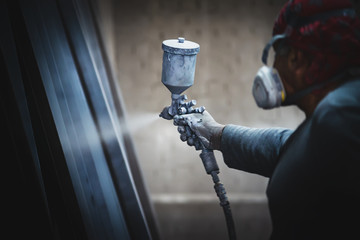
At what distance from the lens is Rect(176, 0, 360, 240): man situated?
750 millimetres

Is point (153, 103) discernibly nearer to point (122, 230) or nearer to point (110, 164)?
point (110, 164)

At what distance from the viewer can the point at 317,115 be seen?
2.56ft

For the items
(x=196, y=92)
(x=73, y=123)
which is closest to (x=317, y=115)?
(x=73, y=123)

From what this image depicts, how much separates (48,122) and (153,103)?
5.05ft

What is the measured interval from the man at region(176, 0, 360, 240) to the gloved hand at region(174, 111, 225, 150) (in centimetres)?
25

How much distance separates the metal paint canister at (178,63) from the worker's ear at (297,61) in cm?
30

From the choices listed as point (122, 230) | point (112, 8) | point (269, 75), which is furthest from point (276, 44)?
point (112, 8)

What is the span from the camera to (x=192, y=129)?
1.16 m

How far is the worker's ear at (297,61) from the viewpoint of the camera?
2.75 ft

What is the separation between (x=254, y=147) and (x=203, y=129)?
6.9 inches

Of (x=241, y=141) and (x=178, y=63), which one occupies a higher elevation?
(x=178, y=63)

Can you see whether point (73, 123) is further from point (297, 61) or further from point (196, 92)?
point (196, 92)

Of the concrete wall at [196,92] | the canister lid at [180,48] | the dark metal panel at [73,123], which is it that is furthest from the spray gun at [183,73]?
the concrete wall at [196,92]

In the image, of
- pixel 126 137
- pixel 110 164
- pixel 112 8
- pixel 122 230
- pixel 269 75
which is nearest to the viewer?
pixel 269 75
